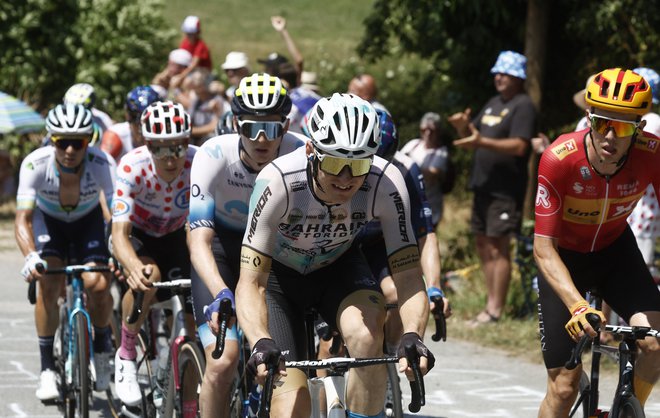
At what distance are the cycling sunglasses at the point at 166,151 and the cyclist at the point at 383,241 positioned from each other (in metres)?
1.20

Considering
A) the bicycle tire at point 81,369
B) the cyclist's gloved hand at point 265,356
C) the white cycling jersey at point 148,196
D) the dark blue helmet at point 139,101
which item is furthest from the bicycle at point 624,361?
the dark blue helmet at point 139,101

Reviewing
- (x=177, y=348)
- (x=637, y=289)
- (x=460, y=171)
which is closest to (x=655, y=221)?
(x=637, y=289)

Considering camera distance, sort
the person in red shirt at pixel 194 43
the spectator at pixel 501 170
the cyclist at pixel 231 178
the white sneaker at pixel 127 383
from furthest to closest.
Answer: the person in red shirt at pixel 194 43 → the spectator at pixel 501 170 → the white sneaker at pixel 127 383 → the cyclist at pixel 231 178

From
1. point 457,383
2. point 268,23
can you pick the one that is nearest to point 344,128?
point 457,383

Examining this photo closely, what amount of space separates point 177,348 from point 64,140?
2063mm

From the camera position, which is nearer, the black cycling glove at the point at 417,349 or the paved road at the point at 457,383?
the black cycling glove at the point at 417,349

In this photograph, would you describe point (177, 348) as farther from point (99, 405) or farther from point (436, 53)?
point (436, 53)

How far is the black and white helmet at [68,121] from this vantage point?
25.8 feet

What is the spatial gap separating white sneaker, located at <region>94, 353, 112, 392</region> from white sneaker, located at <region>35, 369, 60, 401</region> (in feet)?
0.90

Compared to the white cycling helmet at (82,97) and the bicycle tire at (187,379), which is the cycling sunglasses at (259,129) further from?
the white cycling helmet at (82,97)

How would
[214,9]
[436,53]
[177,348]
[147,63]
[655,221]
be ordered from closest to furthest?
1. [177,348]
2. [655,221]
3. [436,53]
4. [147,63]
5. [214,9]

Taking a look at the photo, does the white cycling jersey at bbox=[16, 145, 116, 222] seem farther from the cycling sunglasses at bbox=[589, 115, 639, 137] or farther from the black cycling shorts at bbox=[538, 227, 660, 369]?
the cycling sunglasses at bbox=[589, 115, 639, 137]

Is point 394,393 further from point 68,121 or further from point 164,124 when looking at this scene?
point 68,121

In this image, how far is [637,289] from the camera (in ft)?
19.0
